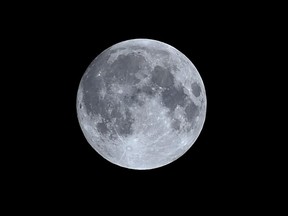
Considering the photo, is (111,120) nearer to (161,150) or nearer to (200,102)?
(161,150)

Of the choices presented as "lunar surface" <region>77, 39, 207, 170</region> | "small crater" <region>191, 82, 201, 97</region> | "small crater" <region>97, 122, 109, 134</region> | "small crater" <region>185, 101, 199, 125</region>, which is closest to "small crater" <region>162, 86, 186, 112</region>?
"lunar surface" <region>77, 39, 207, 170</region>

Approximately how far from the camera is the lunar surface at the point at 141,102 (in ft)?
19.2

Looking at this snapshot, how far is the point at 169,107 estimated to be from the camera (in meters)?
5.91

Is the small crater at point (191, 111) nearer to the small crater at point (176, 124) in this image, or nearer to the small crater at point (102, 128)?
the small crater at point (176, 124)


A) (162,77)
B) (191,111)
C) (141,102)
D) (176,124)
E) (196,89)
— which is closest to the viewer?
(141,102)

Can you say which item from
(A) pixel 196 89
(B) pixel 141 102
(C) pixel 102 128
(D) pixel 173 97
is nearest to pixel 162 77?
(D) pixel 173 97

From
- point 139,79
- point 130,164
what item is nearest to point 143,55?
point 139,79

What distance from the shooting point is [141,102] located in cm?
580

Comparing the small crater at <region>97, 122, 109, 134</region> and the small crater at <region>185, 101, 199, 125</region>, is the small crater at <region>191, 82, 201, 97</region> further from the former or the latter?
the small crater at <region>97, 122, 109, 134</region>

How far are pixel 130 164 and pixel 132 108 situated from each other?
3.86 feet

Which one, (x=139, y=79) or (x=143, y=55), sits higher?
(x=143, y=55)

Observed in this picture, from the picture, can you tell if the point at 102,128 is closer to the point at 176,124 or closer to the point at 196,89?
the point at 176,124

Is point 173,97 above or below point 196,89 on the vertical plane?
below

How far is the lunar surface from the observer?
5840 millimetres
